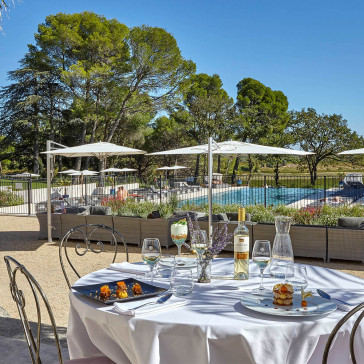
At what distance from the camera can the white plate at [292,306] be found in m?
1.75

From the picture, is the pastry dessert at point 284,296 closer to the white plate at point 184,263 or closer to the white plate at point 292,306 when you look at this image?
the white plate at point 292,306

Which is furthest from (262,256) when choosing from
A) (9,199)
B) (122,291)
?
(9,199)

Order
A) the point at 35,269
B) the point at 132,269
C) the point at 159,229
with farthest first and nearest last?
the point at 159,229 → the point at 35,269 → the point at 132,269

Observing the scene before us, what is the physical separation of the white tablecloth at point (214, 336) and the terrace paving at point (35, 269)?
5.22 ft

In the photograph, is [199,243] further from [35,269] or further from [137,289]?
[35,269]

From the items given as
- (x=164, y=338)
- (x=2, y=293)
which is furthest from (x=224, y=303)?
(x=2, y=293)

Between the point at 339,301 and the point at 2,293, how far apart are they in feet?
14.6

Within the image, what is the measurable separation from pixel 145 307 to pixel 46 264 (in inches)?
218

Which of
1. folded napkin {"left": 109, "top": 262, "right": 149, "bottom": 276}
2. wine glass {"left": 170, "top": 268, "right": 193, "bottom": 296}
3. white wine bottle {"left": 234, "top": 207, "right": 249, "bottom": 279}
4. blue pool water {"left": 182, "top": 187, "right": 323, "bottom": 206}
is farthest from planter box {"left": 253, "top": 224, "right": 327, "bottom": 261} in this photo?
blue pool water {"left": 182, "top": 187, "right": 323, "bottom": 206}

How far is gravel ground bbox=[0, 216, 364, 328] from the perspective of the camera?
4797 millimetres

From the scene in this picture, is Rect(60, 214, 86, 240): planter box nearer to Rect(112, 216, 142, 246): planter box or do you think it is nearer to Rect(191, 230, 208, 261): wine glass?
Rect(112, 216, 142, 246): planter box

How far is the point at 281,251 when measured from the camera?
6.88 ft

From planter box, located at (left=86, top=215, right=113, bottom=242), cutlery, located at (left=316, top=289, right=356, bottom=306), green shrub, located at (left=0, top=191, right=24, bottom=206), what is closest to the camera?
cutlery, located at (left=316, top=289, right=356, bottom=306)

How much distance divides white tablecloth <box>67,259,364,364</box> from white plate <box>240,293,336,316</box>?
0.08ft
